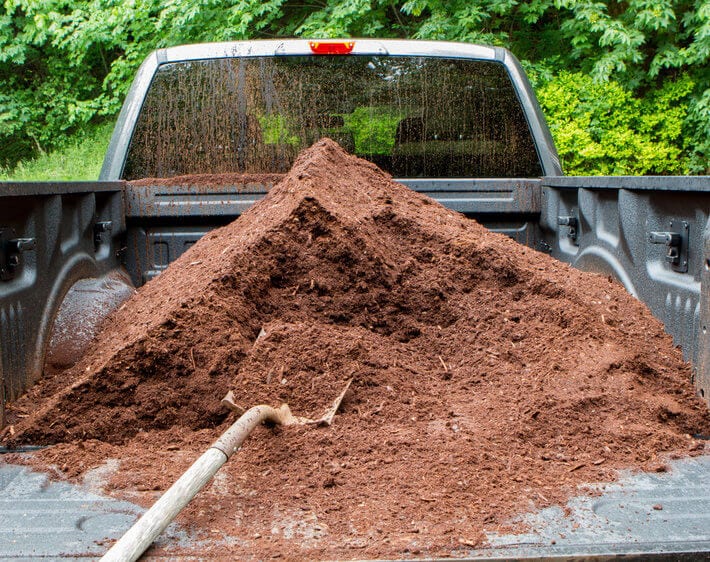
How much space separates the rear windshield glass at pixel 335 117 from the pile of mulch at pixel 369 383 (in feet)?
2.41

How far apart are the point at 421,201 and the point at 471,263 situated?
546 millimetres

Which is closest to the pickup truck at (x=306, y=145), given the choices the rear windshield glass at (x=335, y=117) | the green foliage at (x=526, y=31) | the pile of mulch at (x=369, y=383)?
the rear windshield glass at (x=335, y=117)

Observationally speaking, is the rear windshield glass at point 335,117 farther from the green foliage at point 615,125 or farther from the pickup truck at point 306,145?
the green foliage at point 615,125

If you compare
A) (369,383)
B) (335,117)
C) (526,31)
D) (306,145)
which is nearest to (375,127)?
(335,117)

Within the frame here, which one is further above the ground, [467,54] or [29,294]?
[467,54]

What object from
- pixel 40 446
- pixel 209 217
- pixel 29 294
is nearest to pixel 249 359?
pixel 40 446

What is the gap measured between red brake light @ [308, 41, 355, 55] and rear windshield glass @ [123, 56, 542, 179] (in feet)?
0.10

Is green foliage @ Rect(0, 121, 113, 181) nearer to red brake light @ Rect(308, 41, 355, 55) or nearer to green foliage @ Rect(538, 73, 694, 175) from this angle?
green foliage @ Rect(538, 73, 694, 175)

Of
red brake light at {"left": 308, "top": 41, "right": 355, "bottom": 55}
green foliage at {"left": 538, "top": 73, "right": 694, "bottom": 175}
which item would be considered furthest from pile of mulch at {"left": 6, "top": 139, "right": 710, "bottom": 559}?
green foliage at {"left": 538, "top": 73, "right": 694, "bottom": 175}

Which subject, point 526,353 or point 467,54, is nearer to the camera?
point 526,353

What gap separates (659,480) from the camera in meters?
1.84

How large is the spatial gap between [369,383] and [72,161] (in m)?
14.5

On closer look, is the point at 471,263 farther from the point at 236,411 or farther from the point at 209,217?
the point at 209,217

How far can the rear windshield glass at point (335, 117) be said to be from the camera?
3.67 m
